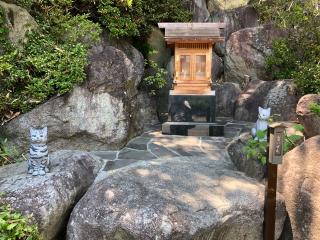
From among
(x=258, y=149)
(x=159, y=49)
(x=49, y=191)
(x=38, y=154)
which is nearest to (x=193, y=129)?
(x=258, y=149)

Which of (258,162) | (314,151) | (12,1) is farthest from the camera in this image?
(12,1)

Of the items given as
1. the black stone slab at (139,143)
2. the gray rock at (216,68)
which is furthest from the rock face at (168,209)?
the gray rock at (216,68)

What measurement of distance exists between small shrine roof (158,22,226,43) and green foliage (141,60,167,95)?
70.3 inches

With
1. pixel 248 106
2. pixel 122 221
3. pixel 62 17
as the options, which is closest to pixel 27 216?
pixel 122 221

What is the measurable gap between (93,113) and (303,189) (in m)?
4.64

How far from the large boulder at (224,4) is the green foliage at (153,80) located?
689 cm

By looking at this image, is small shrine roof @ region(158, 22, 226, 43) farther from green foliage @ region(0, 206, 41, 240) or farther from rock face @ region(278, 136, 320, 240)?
green foliage @ region(0, 206, 41, 240)

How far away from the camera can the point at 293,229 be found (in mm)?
4457

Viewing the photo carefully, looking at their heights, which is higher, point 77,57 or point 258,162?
point 77,57

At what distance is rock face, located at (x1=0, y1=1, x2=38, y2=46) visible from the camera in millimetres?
7359

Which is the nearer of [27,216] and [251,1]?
[27,216]

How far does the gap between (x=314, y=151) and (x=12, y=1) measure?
7513 mm

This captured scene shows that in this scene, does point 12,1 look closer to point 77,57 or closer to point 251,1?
point 77,57

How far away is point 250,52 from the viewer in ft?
42.6
